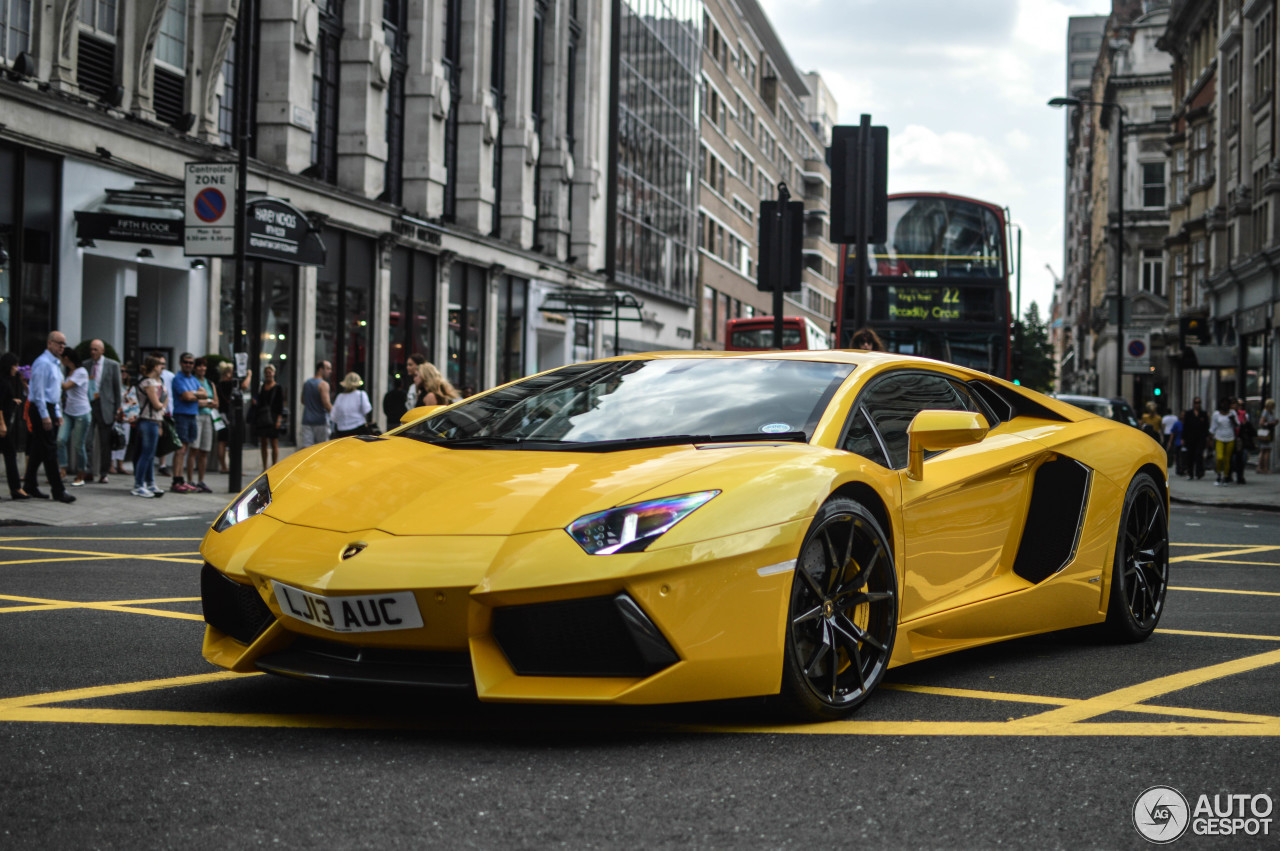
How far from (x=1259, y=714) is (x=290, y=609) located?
9.93 feet

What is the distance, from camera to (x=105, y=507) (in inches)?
546

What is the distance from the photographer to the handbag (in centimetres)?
1650

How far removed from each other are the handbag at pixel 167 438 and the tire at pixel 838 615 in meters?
13.4

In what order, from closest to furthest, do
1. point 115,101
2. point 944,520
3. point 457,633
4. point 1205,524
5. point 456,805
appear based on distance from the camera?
point 456,805, point 457,633, point 944,520, point 1205,524, point 115,101

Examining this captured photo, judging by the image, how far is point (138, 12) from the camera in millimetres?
21281

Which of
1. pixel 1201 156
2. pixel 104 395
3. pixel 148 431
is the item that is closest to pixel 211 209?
pixel 104 395

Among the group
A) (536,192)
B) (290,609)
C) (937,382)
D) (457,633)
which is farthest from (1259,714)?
(536,192)

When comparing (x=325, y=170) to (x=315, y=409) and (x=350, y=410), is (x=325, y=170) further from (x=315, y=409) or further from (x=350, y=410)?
(x=350, y=410)

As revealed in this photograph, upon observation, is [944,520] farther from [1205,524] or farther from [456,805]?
[1205,524]

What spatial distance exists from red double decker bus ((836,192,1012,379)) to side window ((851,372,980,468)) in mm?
15336

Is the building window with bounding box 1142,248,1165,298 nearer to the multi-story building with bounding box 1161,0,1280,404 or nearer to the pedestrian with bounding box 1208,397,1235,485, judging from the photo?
the multi-story building with bounding box 1161,0,1280,404

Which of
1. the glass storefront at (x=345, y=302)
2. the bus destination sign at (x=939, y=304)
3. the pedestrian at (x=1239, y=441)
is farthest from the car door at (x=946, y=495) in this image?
the glass storefront at (x=345, y=302)

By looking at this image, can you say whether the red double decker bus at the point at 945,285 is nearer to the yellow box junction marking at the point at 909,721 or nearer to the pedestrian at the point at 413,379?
the pedestrian at the point at 413,379

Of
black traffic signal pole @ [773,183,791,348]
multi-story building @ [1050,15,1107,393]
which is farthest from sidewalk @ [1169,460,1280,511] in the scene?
multi-story building @ [1050,15,1107,393]
